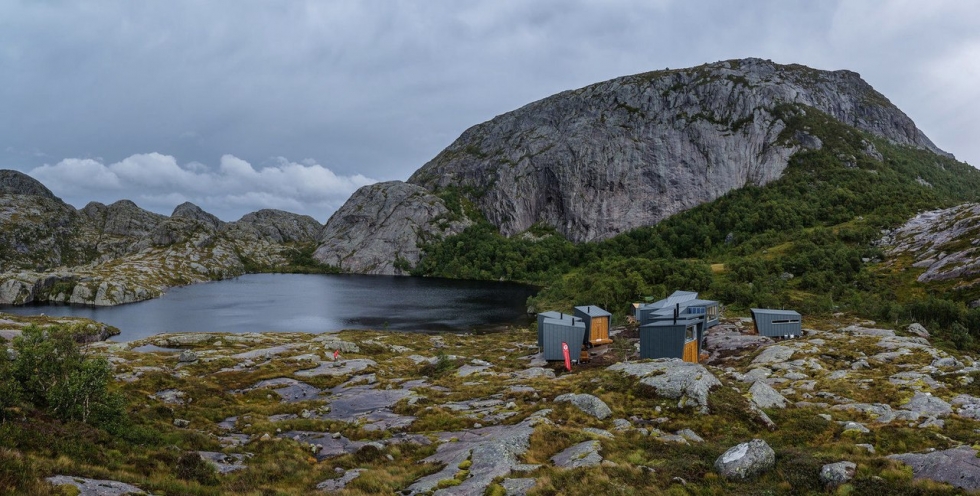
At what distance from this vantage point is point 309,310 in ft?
433

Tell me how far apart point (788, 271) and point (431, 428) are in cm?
12205

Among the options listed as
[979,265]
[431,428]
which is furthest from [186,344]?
[979,265]

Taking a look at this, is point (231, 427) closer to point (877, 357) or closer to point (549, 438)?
point (549, 438)

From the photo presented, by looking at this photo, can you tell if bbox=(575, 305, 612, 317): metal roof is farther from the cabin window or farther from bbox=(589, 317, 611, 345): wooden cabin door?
the cabin window

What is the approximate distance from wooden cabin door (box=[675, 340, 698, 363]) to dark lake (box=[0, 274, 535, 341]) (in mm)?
59084

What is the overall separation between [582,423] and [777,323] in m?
47.1

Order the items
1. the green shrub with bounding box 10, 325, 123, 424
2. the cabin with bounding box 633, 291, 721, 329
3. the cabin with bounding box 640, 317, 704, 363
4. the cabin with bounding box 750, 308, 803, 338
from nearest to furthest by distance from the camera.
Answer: the green shrub with bounding box 10, 325, 123, 424 → the cabin with bounding box 640, 317, 704, 363 → the cabin with bounding box 633, 291, 721, 329 → the cabin with bounding box 750, 308, 803, 338

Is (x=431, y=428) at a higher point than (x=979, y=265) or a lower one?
lower

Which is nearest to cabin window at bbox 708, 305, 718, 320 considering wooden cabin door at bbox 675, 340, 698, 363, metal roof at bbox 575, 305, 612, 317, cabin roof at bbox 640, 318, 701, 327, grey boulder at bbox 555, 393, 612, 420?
cabin roof at bbox 640, 318, 701, 327

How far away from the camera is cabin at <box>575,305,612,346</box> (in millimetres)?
61125

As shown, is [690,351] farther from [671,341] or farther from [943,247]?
[943,247]

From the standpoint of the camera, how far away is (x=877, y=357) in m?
42.8

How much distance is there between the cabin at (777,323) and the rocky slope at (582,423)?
6732mm

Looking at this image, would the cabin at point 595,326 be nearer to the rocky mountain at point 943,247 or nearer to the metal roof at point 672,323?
the metal roof at point 672,323
